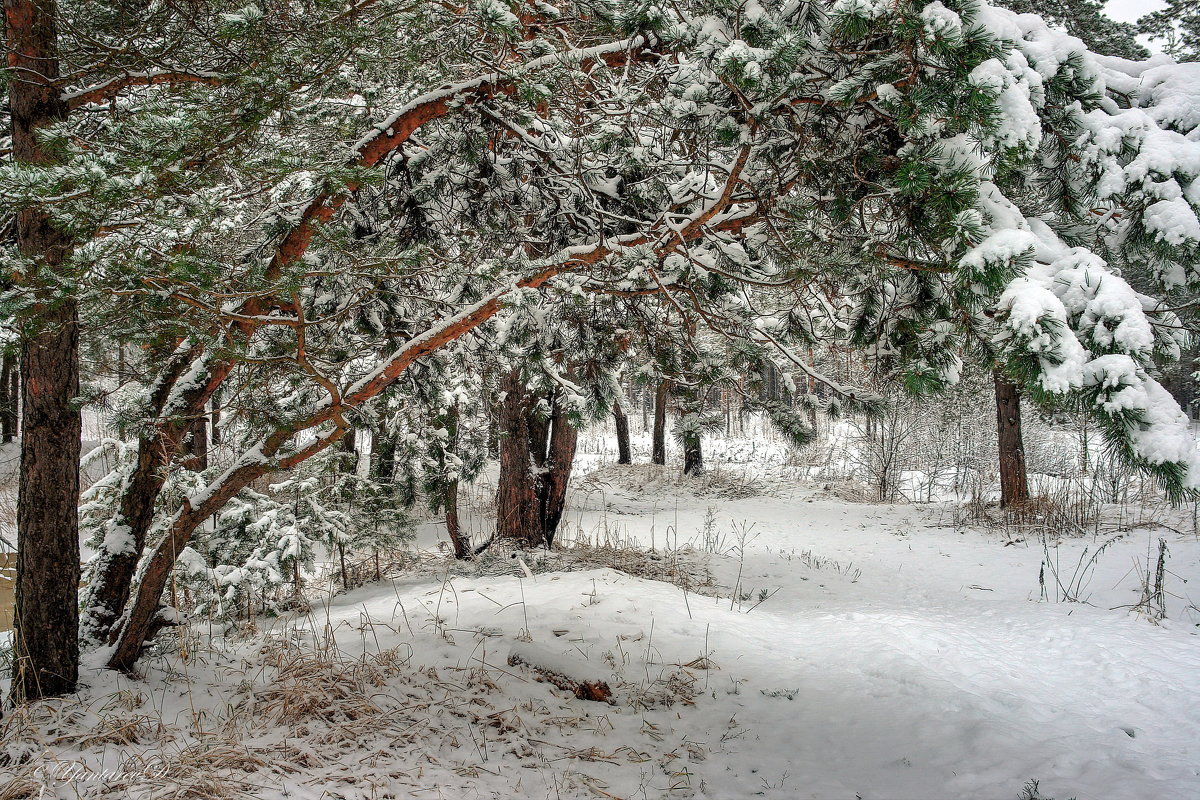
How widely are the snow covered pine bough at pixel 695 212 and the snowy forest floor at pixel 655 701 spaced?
3.03ft

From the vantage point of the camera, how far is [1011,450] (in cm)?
882

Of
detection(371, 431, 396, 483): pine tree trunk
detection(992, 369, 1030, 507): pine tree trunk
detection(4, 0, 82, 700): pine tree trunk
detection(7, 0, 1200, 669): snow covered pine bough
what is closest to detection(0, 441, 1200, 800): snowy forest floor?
detection(4, 0, 82, 700): pine tree trunk

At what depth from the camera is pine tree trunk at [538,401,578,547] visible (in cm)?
705

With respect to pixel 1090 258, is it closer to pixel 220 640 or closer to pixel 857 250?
pixel 857 250

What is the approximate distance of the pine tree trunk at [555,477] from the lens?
23.1 ft

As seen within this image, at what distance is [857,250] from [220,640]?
482cm

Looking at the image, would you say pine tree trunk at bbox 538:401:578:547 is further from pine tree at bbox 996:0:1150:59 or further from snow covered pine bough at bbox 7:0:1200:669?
pine tree at bbox 996:0:1150:59

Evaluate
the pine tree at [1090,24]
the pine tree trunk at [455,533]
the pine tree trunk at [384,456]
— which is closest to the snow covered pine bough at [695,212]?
the pine tree trunk at [384,456]

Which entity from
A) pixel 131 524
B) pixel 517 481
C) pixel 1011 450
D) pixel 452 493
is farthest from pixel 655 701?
pixel 1011 450

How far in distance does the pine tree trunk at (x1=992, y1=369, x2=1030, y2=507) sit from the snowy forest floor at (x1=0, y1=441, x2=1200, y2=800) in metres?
3.08

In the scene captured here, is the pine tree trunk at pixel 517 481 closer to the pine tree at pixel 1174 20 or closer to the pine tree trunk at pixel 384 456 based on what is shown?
the pine tree trunk at pixel 384 456

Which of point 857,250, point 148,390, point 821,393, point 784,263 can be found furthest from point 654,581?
point 148,390

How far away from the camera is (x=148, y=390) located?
137 inches

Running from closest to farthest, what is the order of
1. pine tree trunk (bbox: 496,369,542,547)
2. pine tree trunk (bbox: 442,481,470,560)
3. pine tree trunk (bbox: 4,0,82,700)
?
pine tree trunk (bbox: 4,0,82,700), pine tree trunk (bbox: 442,481,470,560), pine tree trunk (bbox: 496,369,542,547)
